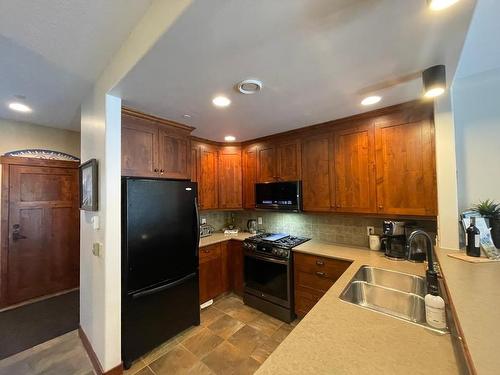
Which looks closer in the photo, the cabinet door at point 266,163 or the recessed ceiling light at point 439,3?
the recessed ceiling light at point 439,3

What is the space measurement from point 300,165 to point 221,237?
5.00 feet

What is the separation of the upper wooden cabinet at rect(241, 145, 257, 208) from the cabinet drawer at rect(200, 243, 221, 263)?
A: 2.58 feet

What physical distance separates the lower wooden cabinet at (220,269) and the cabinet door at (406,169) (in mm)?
1906

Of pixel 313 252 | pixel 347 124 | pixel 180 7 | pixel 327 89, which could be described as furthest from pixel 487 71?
pixel 180 7

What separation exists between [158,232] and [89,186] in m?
0.75

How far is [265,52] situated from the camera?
4.25 ft

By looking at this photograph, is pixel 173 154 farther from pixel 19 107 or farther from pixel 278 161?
pixel 19 107

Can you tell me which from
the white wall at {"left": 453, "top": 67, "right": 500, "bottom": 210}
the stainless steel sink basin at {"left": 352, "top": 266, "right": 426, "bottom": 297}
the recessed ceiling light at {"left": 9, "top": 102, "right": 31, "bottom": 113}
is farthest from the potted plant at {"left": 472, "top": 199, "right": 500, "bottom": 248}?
the recessed ceiling light at {"left": 9, "top": 102, "right": 31, "bottom": 113}

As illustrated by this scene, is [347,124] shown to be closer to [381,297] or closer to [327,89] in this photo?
[327,89]

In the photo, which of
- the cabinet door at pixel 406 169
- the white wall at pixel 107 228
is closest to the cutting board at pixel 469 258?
the cabinet door at pixel 406 169

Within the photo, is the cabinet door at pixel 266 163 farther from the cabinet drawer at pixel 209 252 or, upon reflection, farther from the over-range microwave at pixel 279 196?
the cabinet drawer at pixel 209 252

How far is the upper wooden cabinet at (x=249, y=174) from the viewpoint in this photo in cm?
329

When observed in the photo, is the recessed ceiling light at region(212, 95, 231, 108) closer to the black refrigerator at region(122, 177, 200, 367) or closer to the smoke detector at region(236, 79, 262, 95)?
the smoke detector at region(236, 79, 262, 95)

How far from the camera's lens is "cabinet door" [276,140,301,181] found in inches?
112
